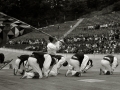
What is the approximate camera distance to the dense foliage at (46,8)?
85637 mm

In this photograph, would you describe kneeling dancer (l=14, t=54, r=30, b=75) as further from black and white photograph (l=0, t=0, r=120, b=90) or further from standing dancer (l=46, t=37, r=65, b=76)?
standing dancer (l=46, t=37, r=65, b=76)

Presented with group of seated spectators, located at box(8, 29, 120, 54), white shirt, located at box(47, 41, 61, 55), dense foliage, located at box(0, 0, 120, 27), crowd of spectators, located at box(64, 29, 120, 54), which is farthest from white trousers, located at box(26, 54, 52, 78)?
dense foliage, located at box(0, 0, 120, 27)

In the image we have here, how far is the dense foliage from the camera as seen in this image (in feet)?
281

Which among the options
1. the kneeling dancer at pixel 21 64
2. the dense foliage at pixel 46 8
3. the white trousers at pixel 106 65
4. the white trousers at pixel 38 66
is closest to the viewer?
the white trousers at pixel 38 66

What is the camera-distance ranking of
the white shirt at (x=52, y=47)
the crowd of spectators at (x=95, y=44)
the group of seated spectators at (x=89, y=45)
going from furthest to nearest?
the group of seated spectators at (x=89, y=45)
the crowd of spectators at (x=95, y=44)
the white shirt at (x=52, y=47)

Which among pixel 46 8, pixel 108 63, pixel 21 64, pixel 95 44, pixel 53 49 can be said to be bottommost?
pixel 21 64

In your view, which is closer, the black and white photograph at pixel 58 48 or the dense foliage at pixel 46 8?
the black and white photograph at pixel 58 48

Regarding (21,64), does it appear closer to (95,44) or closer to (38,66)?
(38,66)

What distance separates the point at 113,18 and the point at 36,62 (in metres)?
51.6

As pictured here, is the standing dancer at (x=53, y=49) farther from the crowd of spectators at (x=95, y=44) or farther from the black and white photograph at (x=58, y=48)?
the crowd of spectators at (x=95, y=44)

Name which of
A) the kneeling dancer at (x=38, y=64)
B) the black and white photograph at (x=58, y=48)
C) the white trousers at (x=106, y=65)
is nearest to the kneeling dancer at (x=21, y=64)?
the black and white photograph at (x=58, y=48)

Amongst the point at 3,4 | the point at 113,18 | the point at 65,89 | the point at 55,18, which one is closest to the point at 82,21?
the point at 113,18

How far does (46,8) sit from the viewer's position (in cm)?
9475

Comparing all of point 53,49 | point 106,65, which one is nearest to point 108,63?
point 106,65
